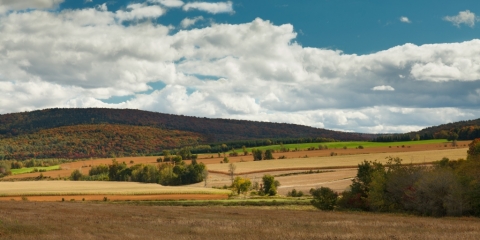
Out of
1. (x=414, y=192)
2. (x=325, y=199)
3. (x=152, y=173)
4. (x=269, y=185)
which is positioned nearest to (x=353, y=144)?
(x=152, y=173)

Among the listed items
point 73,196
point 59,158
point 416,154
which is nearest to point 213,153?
point 59,158

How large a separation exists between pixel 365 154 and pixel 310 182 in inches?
1716

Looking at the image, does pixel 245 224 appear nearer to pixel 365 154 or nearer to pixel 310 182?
pixel 310 182

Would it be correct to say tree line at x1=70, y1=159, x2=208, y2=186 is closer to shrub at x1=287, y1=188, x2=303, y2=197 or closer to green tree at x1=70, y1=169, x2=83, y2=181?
green tree at x1=70, y1=169, x2=83, y2=181

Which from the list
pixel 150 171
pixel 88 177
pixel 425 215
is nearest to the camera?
pixel 425 215

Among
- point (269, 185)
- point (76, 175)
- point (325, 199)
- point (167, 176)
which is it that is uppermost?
point (325, 199)

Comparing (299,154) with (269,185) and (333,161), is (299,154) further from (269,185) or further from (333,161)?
(269,185)

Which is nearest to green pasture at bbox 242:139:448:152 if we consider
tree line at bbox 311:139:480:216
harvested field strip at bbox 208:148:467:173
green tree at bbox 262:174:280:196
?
harvested field strip at bbox 208:148:467:173

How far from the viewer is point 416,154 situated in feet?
407

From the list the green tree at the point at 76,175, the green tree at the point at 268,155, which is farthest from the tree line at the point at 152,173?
the green tree at the point at 268,155

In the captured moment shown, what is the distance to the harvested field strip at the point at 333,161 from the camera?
117344mm

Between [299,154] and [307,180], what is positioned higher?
[299,154]

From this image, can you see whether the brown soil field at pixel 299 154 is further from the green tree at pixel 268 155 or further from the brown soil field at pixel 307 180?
the brown soil field at pixel 307 180

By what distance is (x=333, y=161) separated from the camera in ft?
433
